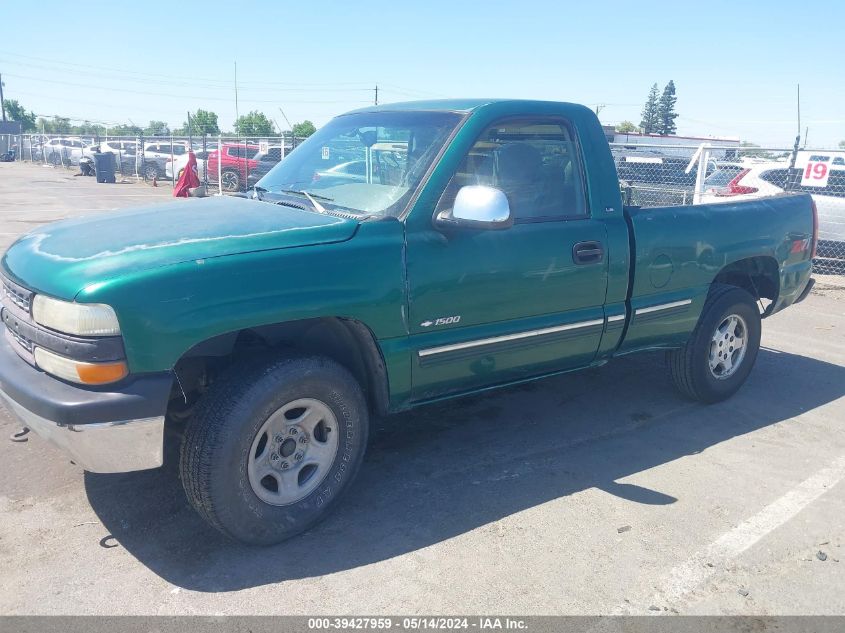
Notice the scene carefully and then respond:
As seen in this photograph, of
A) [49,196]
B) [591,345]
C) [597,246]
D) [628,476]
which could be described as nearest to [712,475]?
[628,476]

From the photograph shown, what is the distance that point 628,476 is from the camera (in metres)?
3.99

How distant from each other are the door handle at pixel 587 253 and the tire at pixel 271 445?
1.47 m

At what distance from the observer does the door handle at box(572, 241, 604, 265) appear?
12.9ft

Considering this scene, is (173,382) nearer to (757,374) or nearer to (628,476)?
(628,476)

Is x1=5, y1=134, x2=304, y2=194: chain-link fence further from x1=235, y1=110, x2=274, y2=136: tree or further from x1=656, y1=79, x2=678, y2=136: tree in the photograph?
x1=656, y1=79, x2=678, y2=136: tree

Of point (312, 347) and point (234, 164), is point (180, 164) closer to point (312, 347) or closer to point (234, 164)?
point (234, 164)

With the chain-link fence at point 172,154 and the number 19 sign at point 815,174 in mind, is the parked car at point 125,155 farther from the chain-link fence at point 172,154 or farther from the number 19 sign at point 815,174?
the number 19 sign at point 815,174

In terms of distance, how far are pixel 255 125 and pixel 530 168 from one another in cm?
4497

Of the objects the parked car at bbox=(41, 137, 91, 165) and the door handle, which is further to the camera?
the parked car at bbox=(41, 137, 91, 165)

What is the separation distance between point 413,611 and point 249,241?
1.67 metres

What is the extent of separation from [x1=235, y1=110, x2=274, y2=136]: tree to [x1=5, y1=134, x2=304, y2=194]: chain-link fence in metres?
9.20

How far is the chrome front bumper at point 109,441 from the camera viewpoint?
271 cm

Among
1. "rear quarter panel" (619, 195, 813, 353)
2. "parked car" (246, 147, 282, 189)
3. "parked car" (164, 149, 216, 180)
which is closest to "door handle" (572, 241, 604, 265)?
"rear quarter panel" (619, 195, 813, 353)

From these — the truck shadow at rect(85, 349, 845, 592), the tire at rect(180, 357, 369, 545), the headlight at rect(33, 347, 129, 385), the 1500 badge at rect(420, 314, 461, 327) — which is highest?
the 1500 badge at rect(420, 314, 461, 327)
